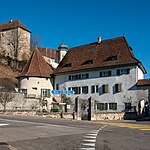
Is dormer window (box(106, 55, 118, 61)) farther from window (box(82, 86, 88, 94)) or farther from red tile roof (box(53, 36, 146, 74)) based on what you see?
window (box(82, 86, 88, 94))

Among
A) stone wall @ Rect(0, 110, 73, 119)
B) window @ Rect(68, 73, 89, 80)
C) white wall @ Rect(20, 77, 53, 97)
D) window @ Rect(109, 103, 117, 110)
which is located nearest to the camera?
stone wall @ Rect(0, 110, 73, 119)

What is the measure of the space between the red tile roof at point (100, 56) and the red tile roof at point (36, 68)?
211 cm

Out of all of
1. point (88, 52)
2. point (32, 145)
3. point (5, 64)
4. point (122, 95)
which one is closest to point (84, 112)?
point (122, 95)

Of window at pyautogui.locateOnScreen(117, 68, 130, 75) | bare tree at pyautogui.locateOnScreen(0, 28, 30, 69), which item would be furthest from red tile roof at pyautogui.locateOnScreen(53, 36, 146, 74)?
bare tree at pyautogui.locateOnScreen(0, 28, 30, 69)

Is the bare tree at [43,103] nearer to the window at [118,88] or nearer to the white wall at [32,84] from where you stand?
the white wall at [32,84]

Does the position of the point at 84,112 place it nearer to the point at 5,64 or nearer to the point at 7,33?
the point at 5,64

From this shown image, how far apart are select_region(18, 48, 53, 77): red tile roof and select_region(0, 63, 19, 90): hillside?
7.68 m

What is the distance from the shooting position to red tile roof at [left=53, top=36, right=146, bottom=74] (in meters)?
48.1

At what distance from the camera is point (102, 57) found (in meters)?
51.5

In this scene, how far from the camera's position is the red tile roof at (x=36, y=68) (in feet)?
179

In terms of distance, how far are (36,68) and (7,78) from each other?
1547cm

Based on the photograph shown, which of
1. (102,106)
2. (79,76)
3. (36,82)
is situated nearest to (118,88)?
(102,106)

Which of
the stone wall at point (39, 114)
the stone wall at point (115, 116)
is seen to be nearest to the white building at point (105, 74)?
the stone wall at point (115, 116)

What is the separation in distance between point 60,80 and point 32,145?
1789 inches
